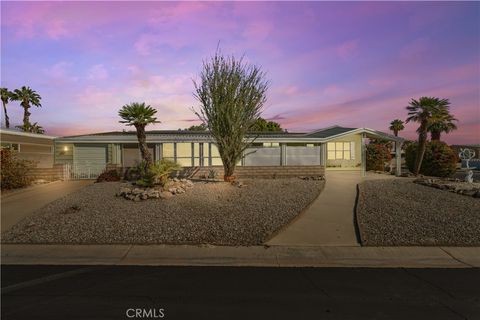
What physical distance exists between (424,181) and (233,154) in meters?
8.47

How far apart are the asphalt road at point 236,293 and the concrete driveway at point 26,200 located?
4716mm

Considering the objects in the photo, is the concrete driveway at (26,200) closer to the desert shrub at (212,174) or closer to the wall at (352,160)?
the desert shrub at (212,174)

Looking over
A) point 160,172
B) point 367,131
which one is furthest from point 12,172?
point 367,131

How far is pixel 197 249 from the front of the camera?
8.38 meters

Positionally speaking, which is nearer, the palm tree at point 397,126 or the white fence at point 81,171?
the white fence at point 81,171

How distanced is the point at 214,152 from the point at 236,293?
1828cm

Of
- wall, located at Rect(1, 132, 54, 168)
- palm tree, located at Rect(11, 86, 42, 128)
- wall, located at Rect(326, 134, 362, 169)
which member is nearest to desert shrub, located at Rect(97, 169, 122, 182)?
wall, located at Rect(1, 132, 54, 168)

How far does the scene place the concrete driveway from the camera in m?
11.2

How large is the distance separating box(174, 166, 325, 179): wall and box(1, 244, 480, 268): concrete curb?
10.3 metres

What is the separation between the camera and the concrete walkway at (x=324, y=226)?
8992 millimetres

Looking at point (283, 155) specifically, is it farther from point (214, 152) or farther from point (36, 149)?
point (36, 149)

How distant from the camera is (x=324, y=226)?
10.1 metres

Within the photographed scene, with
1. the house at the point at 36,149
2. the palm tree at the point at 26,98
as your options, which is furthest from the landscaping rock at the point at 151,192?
the palm tree at the point at 26,98

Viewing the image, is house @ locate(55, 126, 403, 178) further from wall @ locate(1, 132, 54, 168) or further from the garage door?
wall @ locate(1, 132, 54, 168)
